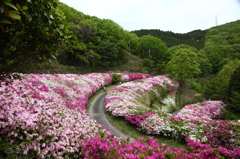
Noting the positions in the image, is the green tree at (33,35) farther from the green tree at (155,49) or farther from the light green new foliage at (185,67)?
the green tree at (155,49)

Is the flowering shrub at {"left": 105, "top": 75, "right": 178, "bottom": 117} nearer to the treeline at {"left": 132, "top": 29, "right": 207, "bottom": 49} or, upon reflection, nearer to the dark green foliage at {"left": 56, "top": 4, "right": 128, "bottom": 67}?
the dark green foliage at {"left": 56, "top": 4, "right": 128, "bottom": 67}

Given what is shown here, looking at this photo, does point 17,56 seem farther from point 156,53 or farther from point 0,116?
point 156,53

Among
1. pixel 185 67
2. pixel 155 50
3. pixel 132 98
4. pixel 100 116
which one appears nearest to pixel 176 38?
pixel 155 50

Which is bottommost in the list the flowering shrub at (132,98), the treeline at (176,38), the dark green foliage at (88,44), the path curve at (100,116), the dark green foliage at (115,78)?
the path curve at (100,116)

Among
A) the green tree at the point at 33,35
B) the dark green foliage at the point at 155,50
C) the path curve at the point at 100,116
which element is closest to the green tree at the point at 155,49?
the dark green foliage at the point at 155,50

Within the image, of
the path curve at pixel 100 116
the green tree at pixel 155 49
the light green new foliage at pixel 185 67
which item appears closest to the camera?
the path curve at pixel 100 116

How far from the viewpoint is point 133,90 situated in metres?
25.6

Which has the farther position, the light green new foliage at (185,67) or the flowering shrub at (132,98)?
the light green new foliage at (185,67)

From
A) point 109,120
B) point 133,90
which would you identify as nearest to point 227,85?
point 133,90

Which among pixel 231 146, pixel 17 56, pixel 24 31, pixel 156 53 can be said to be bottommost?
pixel 231 146

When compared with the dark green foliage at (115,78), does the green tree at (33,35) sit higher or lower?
higher

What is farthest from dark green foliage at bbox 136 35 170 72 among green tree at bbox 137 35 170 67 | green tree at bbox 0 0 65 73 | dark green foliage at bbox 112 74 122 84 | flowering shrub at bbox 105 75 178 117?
green tree at bbox 0 0 65 73

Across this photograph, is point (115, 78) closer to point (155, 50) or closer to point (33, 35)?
point (33, 35)

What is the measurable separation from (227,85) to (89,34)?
1707 inches
